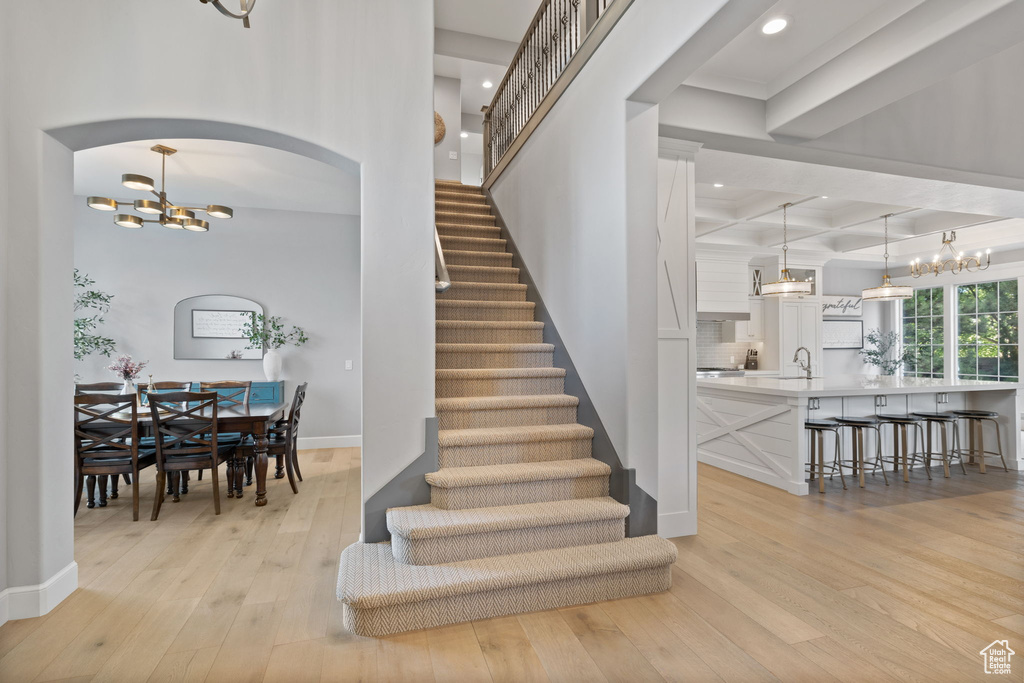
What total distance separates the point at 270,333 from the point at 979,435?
303 inches

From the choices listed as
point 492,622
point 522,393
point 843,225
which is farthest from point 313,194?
point 843,225

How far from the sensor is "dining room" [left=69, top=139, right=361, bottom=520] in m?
4.16

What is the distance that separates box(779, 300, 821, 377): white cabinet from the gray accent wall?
5735mm

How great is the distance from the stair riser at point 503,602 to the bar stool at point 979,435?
14.8ft

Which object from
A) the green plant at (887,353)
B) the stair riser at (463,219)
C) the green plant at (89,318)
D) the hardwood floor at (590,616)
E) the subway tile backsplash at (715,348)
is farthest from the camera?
the green plant at (887,353)

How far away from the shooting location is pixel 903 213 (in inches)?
246

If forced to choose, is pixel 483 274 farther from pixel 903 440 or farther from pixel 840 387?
pixel 903 440

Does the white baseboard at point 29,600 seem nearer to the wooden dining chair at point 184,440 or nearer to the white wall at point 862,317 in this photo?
the wooden dining chair at point 184,440

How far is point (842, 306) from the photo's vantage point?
905cm

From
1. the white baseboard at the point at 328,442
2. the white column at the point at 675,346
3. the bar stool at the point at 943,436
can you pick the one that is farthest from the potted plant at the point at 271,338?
→ the bar stool at the point at 943,436

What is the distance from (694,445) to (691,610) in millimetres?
1191

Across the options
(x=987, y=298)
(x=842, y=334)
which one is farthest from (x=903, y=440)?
(x=987, y=298)

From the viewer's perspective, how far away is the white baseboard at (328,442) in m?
5.89

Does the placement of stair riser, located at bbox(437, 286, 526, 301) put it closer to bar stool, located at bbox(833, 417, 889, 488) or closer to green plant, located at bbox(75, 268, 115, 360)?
bar stool, located at bbox(833, 417, 889, 488)
